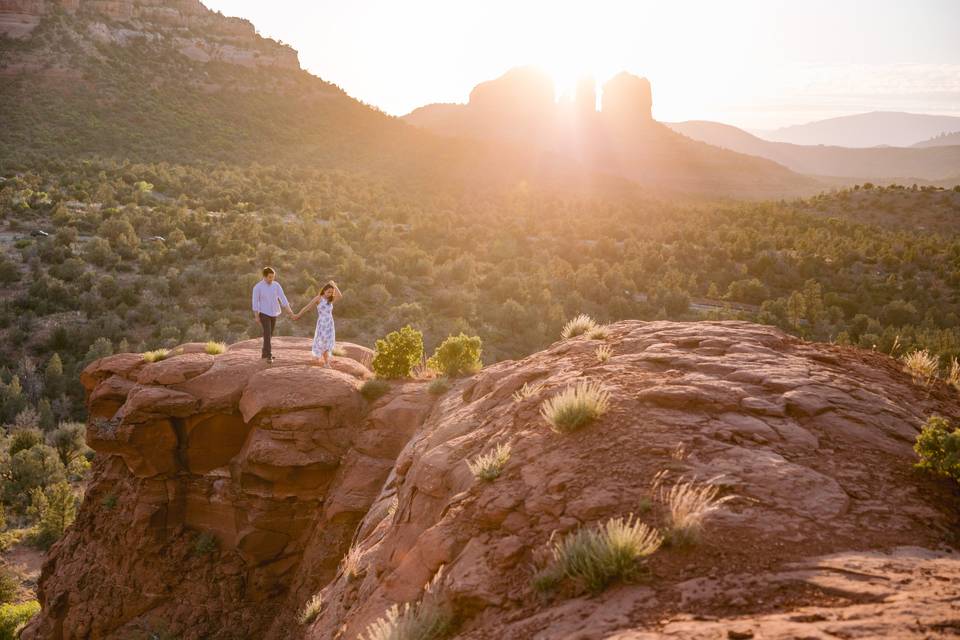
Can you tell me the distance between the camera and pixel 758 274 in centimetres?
3166

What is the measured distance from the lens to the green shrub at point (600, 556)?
170 inches

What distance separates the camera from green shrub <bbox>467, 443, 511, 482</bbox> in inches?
247

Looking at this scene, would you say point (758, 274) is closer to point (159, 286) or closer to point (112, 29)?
point (159, 286)

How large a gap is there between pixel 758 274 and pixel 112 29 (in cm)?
6955

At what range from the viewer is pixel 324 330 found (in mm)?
12266

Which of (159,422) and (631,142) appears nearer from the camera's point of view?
(159,422)

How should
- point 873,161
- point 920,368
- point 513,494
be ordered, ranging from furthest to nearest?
1. point 873,161
2. point 920,368
3. point 513,494

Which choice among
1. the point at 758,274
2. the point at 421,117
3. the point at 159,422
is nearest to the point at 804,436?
the point at 159,422

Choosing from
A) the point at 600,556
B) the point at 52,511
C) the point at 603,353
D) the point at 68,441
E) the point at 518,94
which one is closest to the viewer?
the point at 600,556

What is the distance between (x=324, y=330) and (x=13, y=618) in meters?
11.3

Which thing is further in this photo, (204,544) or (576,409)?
(204,544)

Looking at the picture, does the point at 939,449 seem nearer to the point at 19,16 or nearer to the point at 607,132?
the point at 19,16

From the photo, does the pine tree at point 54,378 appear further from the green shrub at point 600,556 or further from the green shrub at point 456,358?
the green shrub at point 600,556

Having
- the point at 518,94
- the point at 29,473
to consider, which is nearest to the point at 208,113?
the point at 29,473
